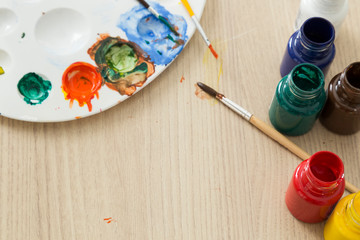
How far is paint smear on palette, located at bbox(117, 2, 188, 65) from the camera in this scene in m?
1.00

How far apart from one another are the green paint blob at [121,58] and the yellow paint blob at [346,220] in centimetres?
48

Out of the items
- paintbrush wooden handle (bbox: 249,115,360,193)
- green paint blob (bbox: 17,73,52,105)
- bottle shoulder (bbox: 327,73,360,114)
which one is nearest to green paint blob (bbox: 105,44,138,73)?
green paint blob (bbox: 17,73,52,105)

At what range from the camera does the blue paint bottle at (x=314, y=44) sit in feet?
2.79

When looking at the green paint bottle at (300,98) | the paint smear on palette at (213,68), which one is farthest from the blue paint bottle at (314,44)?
the paint smear on palette at (213,68)

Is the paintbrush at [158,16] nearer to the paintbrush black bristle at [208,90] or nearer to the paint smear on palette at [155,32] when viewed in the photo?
the paint smear on palette at [155,32]

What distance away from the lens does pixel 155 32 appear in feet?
3.34

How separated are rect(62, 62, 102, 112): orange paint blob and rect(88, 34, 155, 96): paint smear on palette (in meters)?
0.02

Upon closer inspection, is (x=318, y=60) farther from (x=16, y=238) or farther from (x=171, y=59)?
(x=16, y=238)

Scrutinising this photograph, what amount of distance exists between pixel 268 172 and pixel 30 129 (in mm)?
480

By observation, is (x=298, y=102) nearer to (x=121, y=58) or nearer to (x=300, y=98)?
(x=300, y=98)

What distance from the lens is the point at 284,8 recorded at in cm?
105

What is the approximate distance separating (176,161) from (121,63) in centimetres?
23

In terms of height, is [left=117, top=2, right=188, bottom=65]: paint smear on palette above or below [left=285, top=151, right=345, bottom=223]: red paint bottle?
above

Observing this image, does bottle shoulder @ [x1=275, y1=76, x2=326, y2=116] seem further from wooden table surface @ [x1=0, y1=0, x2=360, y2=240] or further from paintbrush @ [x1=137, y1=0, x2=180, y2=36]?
paintbrush @ [x1=137, y1=0, x2=180, y2=36]
